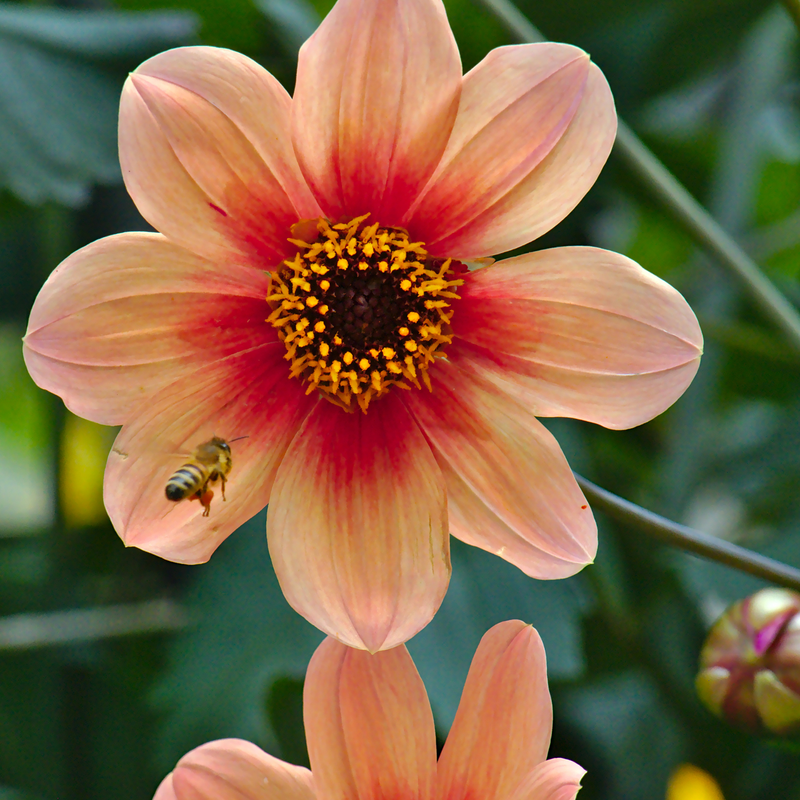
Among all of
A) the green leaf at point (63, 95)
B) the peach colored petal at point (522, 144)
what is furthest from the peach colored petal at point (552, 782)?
the green leaf at point (63, 95)

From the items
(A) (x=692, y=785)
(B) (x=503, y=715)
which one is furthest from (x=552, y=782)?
(A) (x=692, y=785)

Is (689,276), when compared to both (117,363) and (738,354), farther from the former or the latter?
(117,363)

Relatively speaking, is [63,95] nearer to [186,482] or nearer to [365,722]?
[186,482]

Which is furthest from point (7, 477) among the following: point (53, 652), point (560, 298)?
point (560, 298)

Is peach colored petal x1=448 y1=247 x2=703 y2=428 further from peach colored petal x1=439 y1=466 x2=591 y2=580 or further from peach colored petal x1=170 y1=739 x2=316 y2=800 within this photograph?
peach colored petal x1=170 y1=739 x2=316 y2=800

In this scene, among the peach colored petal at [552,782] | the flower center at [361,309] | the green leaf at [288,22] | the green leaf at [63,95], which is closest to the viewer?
the peach colored petal at [552,782]

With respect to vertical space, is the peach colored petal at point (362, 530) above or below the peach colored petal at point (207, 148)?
below

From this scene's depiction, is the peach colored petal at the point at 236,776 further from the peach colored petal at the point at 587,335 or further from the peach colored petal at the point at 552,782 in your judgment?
the peach colored petal at the point at 587,335
